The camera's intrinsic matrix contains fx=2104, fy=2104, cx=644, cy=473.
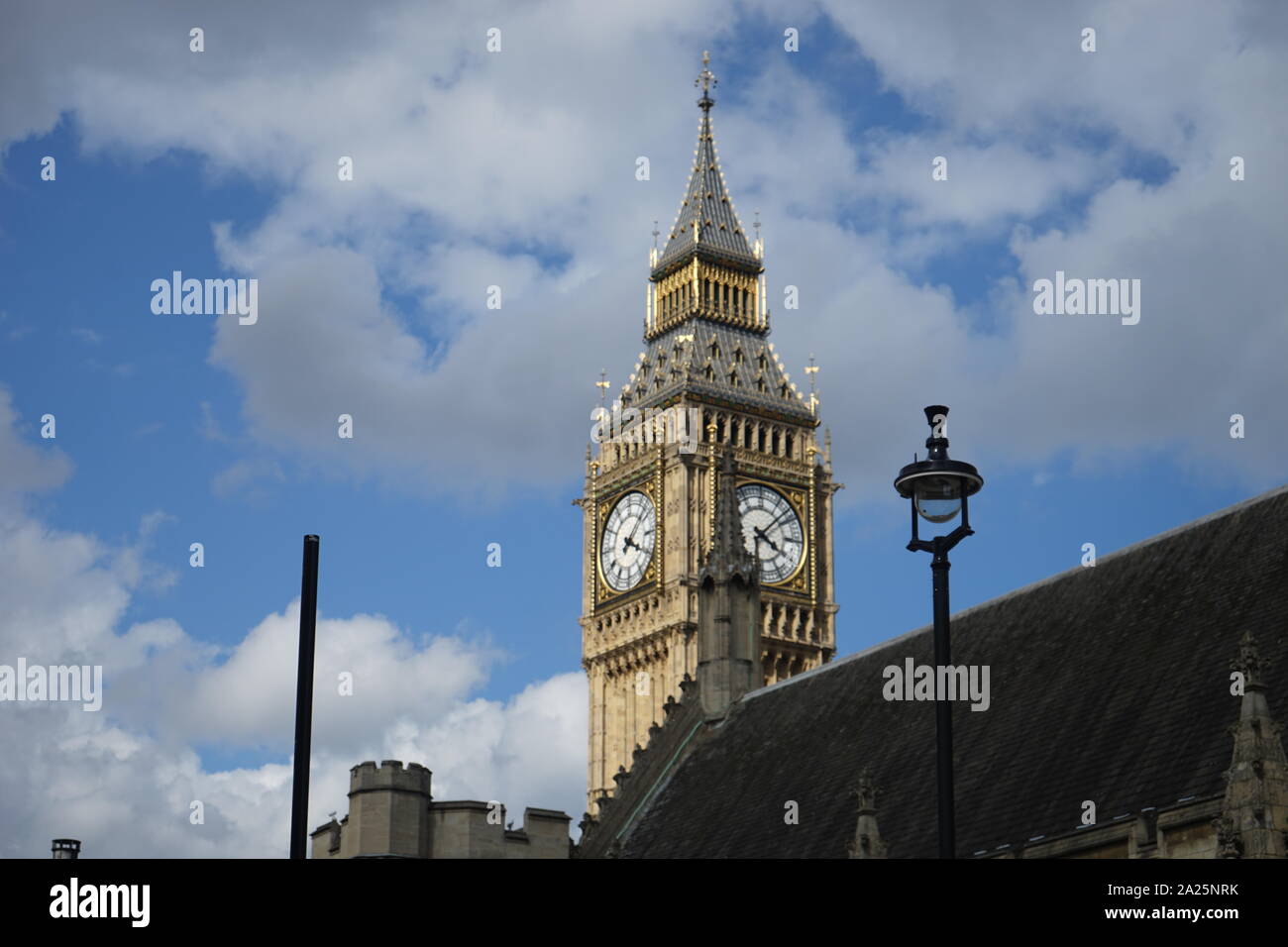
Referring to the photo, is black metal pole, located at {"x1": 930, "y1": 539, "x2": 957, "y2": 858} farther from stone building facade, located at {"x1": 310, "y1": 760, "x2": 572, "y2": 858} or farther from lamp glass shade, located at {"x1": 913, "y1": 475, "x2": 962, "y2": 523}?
stone building facade, located at {"x1": 310, "y1": 760, "x2": 572, "y2": 858}

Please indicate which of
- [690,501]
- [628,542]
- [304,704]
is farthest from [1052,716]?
[628,542]

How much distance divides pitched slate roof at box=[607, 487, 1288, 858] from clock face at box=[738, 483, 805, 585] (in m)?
40.7

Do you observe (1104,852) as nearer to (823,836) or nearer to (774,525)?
(823,836)

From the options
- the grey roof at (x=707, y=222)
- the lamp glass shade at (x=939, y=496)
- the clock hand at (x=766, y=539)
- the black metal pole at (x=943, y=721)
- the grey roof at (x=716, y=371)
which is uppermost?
the grey roof at (x=707, y=222)

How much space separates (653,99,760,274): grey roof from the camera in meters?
89.2

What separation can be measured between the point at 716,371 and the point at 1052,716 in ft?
183

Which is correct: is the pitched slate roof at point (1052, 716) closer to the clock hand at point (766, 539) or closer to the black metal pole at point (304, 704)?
the black metal pole at point (304, 704)

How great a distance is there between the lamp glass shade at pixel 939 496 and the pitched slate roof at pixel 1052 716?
9.84 metres

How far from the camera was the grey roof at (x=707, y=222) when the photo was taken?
293 feet

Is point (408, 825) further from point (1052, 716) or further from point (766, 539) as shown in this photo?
point (766, 539)

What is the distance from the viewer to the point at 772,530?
82000 mm

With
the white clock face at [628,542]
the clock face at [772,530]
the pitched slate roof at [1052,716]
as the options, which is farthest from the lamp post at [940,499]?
the white clock face at [628,542]

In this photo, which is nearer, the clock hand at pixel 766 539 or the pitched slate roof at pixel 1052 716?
the pitched slate roof at pixel 1052 716
